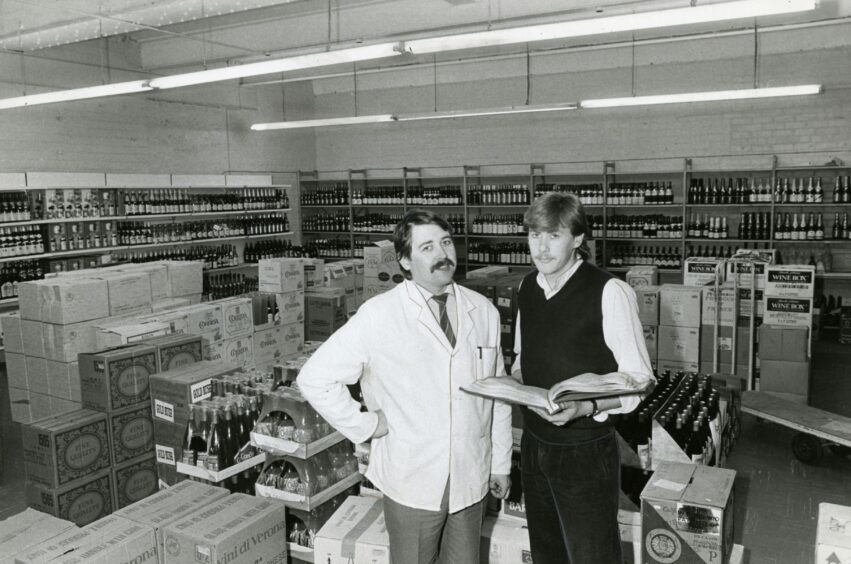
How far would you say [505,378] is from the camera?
6.78 feet

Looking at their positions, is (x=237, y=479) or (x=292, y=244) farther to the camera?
(x=292, y=244)

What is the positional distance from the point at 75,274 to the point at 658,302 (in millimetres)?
5044

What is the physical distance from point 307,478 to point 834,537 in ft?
6.40

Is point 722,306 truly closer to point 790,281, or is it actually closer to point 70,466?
point 790,281

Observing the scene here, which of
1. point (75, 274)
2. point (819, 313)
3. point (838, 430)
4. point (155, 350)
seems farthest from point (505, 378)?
point (819, 313)

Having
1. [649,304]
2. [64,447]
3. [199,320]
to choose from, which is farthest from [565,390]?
[649,304]

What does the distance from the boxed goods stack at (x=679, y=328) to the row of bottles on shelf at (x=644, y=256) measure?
3.34 metres

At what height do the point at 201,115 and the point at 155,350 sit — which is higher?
the point at 201,115

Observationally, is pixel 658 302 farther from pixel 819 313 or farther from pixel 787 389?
pixel 819 313

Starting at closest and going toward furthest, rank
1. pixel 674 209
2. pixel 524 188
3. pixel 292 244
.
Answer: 1. pixel 674 209
2. pixel 524 188
3. pixel 292 244

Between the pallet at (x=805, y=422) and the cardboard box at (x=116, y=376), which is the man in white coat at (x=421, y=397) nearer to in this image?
the cardboard box at (x=116, y=376)

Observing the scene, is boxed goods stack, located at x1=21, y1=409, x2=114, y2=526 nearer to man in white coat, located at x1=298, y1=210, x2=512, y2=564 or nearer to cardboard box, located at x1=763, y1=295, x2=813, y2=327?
man in white coat, located at x1=298, y1=210, x2=512, y2=564

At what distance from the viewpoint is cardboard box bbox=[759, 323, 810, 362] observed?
5.42 metres

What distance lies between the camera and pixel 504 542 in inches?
104
